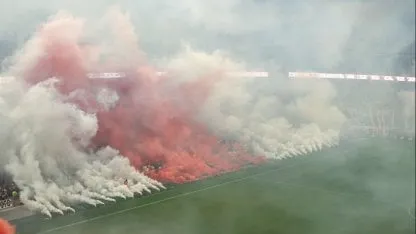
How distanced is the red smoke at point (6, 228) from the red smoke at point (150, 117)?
1756 mm

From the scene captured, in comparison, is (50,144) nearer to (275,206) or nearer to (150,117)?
(150,117)

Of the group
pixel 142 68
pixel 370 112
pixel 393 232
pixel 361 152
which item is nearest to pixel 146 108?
pixel 142 68

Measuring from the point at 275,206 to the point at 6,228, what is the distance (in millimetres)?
3523

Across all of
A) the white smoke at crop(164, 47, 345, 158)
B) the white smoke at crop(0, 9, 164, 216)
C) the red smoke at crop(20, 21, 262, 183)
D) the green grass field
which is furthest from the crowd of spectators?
the white smoke at crop(164, 47, 345, 158)

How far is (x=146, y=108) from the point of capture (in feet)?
27.4

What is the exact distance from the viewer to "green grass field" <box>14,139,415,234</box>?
268 inches

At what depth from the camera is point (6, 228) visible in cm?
614

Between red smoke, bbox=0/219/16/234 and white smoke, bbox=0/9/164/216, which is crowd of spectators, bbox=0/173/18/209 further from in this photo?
red smoke, bbox=0/219/16/234

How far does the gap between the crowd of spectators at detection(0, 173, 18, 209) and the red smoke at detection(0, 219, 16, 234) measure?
356 millimetres

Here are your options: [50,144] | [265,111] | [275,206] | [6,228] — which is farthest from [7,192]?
[265,111]

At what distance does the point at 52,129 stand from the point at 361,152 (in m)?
6.38

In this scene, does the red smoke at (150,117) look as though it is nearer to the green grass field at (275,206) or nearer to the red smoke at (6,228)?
the green grass field at (275,206)

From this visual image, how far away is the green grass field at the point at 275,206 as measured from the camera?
6801mm

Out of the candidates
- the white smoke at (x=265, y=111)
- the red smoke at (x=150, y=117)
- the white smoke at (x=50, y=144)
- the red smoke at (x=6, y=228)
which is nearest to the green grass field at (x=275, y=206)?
the red smoke at (x=6, y=228)
